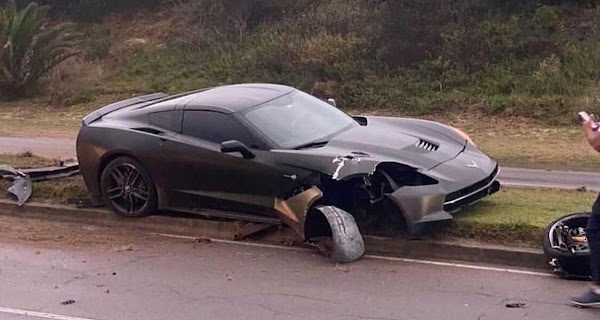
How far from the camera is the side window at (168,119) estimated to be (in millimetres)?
10547

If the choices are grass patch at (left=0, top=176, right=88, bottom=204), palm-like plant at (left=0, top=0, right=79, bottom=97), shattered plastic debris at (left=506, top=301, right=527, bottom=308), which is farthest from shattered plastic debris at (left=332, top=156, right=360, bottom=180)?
palm-like plant at (left=0, top=0, right=79, bottom=97)

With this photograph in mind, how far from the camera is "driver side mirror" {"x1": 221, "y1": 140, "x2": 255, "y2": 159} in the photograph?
31.8 feet

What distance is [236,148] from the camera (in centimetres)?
970

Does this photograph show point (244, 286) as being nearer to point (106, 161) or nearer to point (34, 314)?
point (34, 314)

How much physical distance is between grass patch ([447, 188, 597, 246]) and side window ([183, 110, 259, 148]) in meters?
2.20

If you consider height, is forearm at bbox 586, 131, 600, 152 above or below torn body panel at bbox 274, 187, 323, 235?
above

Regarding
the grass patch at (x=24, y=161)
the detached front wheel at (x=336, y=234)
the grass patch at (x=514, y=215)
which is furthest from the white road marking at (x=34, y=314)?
the grass patch at (x=24, y=161)

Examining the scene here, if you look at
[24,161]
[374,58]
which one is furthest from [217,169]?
[374,58]

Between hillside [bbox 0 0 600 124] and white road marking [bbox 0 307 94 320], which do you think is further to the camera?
hillside [bbox 0 0 600 124]

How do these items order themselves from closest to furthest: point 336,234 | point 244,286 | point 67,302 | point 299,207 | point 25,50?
1. point 67,302
2. point 244,286
3. point 336,234
4. point 299,207
5. point 25,50

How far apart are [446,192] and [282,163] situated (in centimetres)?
158

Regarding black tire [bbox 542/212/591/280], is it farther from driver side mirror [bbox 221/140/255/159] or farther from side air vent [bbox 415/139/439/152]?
driver side mirror [bbox 221/140/255/159]

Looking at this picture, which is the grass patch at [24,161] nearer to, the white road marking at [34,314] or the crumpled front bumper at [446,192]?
the white road marking at [34,314]

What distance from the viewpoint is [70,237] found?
10.3m
